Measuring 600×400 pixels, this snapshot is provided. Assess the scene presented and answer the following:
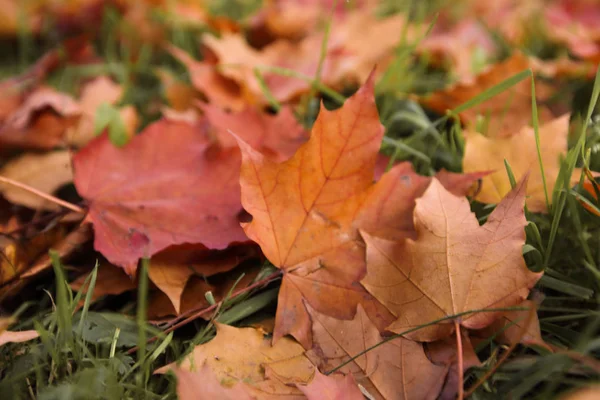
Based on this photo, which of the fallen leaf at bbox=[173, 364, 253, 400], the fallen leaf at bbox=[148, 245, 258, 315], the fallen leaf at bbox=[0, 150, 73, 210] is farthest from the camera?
the fallen leaf at bbox=[0, 150, 73, 210]

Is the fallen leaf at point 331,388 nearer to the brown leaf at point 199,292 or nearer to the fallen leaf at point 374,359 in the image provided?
the fallen leaf at point 374,359

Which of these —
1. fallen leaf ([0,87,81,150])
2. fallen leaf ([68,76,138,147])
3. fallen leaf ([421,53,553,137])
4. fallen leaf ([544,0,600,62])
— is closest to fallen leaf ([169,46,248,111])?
fallen leaf ([68,76,138,147])

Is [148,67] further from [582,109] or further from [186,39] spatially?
[582,109]

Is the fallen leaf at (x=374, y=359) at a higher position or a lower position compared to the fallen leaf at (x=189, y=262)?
higher

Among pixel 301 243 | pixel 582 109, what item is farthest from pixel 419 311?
pixel 582 109

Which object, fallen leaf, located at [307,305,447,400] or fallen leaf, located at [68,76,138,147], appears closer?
fallen leaf, located at [307,305,447,400]

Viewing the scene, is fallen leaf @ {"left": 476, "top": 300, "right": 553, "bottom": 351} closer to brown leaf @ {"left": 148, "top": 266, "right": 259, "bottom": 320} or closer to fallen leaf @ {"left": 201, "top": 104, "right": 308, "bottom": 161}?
brown leaf @ {"left": 148, "top": 266, "right": 259, "bottom": 320}

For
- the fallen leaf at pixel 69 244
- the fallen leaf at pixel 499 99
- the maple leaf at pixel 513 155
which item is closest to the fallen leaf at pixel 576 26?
the fallen leaf at pixel 499 99
